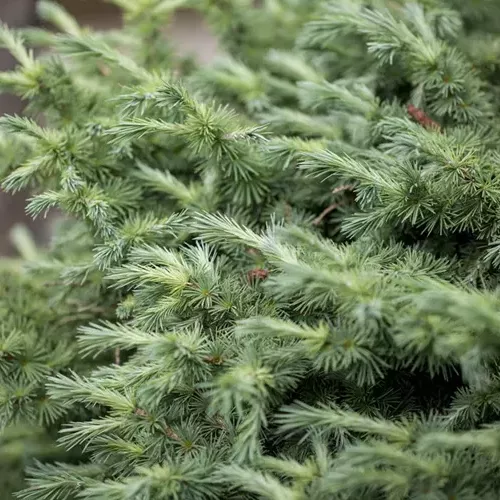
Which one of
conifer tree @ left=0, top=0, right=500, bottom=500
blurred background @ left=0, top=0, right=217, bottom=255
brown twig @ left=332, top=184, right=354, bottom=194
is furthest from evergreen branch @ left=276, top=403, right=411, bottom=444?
blurred background @ left=0, top=0, right=217, bottom=255

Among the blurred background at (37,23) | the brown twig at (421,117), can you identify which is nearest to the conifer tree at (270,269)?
the brown twig at (421,117)

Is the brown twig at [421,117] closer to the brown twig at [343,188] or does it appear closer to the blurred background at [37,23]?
the brown twig at [343,188]

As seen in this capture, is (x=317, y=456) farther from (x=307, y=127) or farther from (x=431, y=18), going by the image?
(x=431, y=18)

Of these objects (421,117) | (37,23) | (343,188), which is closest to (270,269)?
(343,188)

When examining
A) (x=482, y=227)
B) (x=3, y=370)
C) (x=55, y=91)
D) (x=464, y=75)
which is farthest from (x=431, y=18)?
(x=3, y=370)

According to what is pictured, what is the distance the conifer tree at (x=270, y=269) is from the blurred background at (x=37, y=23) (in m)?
0.24

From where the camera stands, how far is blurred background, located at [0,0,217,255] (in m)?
1.05

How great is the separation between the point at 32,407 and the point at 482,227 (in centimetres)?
46

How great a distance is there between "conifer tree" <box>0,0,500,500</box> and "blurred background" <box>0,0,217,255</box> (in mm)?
237

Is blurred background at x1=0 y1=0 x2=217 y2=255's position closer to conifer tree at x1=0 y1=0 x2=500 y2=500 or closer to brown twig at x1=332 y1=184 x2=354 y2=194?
conifer tree at x1=0 y1=0 x2=500 y2=500

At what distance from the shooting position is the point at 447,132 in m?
0.66

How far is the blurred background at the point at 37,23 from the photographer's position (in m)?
1.05

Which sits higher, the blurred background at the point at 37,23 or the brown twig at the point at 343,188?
the brown twig at the point at 343,188

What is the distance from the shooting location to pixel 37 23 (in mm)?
1085
